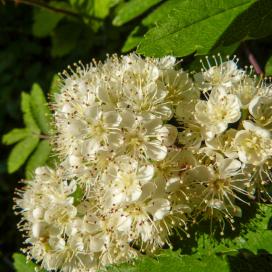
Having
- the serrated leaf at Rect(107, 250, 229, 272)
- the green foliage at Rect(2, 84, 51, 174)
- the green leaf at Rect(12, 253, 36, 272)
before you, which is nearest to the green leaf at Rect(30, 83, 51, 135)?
the green foliage at Rect(2, 84, 51, 174)

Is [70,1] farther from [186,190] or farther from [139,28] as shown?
[186,190]

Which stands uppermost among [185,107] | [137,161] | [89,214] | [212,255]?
[185,107]

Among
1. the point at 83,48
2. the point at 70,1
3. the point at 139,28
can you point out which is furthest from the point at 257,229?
the point at 83,48

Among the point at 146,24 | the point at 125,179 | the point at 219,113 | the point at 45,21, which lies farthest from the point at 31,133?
the point at 219,113

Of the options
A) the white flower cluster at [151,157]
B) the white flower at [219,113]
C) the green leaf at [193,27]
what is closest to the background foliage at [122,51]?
the green leaf at [193,27]

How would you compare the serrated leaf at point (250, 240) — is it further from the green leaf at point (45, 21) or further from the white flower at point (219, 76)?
the green leaf at point (45, 21)

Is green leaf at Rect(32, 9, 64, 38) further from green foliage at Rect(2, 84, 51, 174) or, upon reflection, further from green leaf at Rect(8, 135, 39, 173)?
green leaf at Rect(8, 135, 39, 173)

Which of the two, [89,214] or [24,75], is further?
[24,75]
